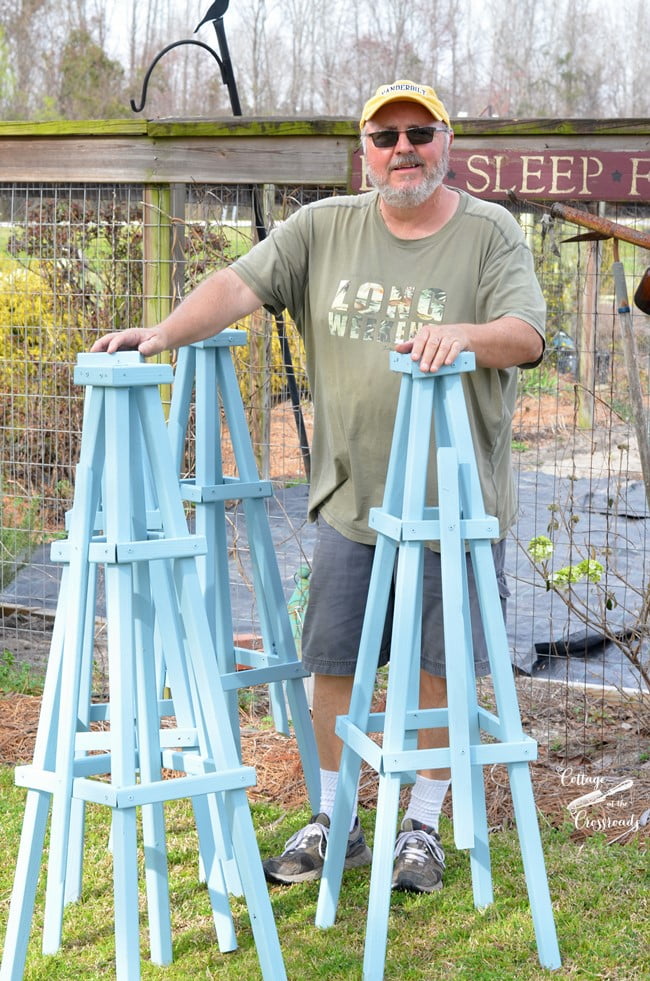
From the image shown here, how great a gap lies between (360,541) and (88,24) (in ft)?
110

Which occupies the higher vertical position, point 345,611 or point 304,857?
point 345,611

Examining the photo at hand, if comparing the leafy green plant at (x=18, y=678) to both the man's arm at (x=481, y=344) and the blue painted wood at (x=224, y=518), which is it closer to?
the blue painted wood at (x=224, y=518)

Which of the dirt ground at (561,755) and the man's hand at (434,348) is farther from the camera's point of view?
the dirt ground at (561,755)

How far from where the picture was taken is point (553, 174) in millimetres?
3939

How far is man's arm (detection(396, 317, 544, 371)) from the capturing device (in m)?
2.62

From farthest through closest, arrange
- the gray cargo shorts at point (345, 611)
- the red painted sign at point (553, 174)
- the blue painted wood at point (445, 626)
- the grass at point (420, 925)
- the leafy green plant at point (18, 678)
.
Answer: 1. the leafy green plant at point (18, 678)
2. the red painted sign at point (553, 174)
3. the gray cargo shorts at point (345, 611)
4. the grass at point (420, 925)
5. the blue painted wood at point (445, 626)

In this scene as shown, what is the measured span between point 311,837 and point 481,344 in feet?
4.96

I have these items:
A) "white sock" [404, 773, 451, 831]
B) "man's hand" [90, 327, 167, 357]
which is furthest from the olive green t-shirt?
"white sock" [404, 773, 451, 831]

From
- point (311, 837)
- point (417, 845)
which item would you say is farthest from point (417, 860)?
point (311, 837)

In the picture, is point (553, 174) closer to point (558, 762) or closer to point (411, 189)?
point (411, 189)

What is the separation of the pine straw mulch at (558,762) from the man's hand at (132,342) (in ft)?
5.84

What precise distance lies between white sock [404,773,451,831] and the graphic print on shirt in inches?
50.7

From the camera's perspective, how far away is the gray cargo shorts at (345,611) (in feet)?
10.4

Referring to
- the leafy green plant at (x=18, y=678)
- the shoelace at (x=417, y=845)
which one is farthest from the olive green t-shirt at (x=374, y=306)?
the leafy green plant at (x=18, y=678)
